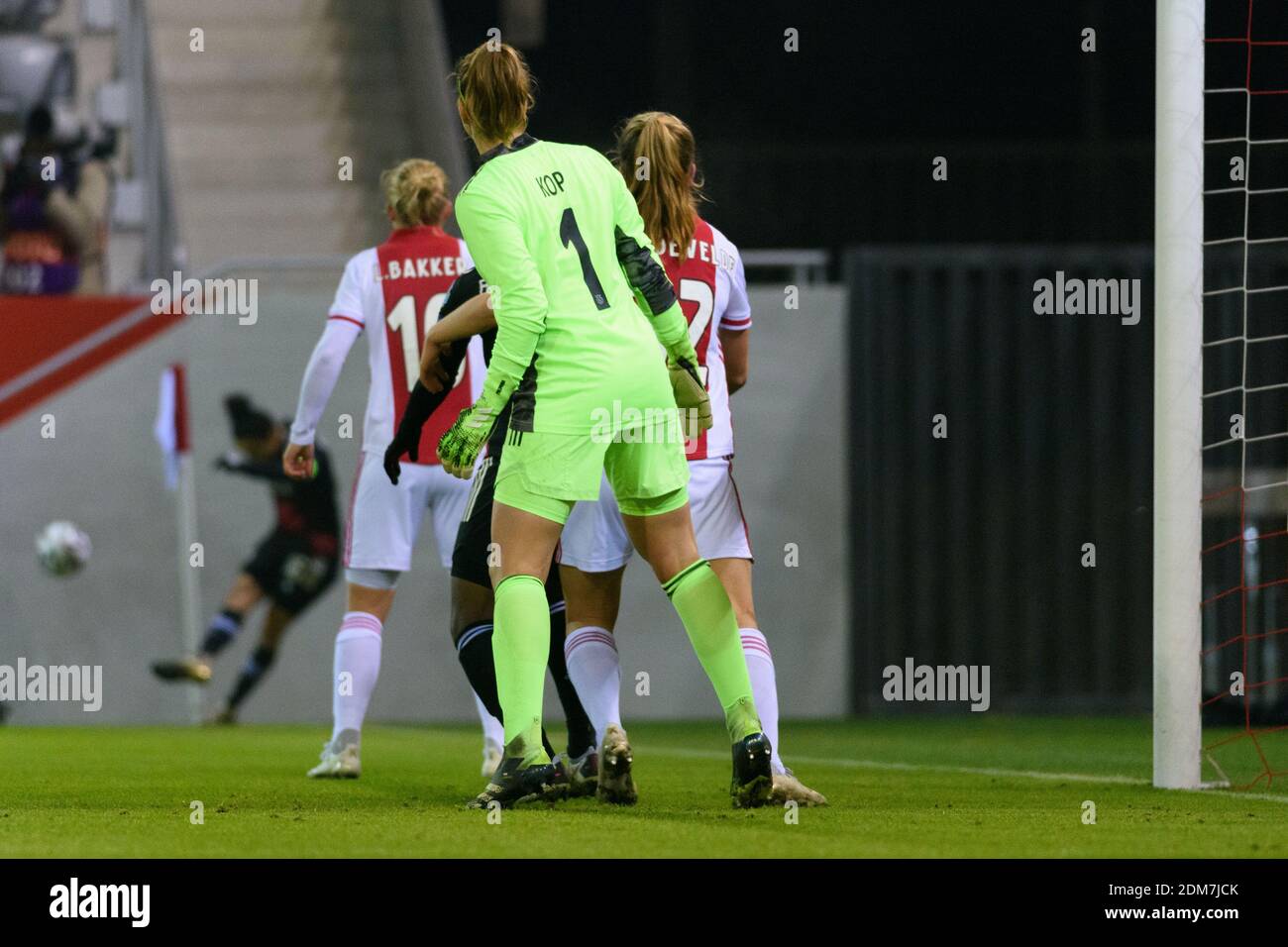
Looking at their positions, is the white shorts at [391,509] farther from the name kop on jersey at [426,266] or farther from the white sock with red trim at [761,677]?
the white sock with red trim at [761,677]

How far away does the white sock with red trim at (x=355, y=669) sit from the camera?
6699 mm

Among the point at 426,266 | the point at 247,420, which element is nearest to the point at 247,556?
the point at 247,420

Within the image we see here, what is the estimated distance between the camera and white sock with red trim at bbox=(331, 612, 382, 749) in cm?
670

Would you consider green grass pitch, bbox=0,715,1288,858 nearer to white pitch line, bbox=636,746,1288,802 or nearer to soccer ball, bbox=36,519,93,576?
white pitch line, bbox=636,746,1288,802

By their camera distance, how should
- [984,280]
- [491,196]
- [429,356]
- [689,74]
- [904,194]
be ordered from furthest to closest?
[689,74]
[904,194]
[984,280]
[429,356]
[491,196]

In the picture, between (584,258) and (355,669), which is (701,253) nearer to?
(584,258)

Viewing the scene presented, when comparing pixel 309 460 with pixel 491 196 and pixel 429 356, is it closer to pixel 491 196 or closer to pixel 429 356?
pixel 429 356

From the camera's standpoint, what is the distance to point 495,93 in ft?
16.1

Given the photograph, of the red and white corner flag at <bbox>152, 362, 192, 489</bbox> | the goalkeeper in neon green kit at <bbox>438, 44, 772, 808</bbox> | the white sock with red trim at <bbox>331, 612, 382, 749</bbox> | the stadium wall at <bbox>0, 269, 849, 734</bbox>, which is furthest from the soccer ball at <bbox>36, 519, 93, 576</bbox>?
the goalkeeper in neon green kit at <bbox>438, 44, 772, 808</bbox>

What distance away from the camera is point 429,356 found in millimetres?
5293

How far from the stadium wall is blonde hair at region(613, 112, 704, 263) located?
621 cm

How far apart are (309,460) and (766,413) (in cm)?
538

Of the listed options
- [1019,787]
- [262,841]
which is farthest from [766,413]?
[262,841]

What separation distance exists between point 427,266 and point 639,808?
7.75 ft
